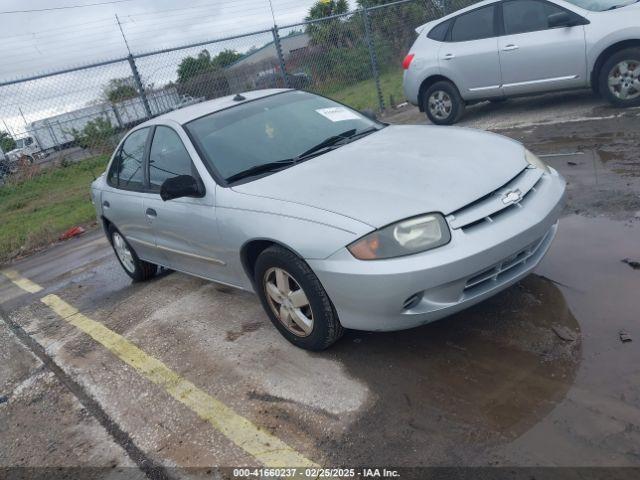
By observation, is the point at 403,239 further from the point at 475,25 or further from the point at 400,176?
the point at 475,25

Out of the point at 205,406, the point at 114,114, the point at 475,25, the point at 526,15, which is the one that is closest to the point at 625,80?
the point at 526,15

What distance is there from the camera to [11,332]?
5.34 m

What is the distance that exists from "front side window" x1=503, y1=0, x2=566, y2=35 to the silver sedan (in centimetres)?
446

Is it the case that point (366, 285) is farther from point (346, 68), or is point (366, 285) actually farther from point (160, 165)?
point (346, 68)

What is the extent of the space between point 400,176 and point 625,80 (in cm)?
557

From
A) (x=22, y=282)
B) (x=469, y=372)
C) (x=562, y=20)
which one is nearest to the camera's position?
(x=469, y=372)

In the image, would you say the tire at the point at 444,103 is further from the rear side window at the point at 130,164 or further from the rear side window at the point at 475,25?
the rear side window at the point at 130,164

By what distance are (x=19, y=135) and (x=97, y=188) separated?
9.76 m

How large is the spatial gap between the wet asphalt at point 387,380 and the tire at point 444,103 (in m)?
4.14

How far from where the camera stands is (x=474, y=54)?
855 centimetres

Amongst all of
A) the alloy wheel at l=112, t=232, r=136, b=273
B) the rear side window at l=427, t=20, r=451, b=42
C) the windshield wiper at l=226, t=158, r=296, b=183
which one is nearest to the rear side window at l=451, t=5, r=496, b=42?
the rear side window at l=427, t=20, r=451, b=42

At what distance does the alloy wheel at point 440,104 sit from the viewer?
30.0 ft

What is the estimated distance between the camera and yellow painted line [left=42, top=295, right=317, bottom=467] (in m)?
2.82

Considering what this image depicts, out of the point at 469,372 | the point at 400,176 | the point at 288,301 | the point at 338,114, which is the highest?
the point at 338,114
